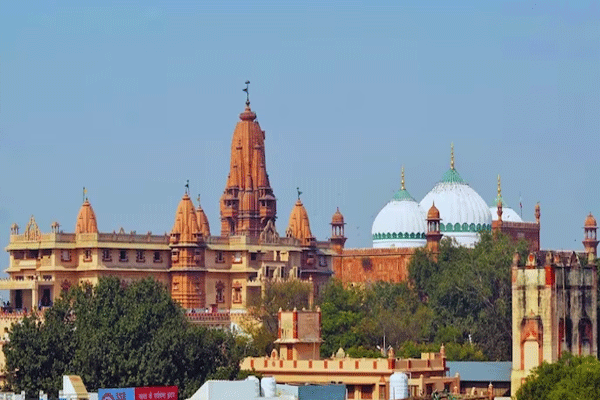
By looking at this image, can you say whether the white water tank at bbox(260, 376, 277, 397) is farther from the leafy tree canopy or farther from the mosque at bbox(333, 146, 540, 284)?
the mosque at bbox(333, 146, 540, 284)

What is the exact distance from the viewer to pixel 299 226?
4879 inches

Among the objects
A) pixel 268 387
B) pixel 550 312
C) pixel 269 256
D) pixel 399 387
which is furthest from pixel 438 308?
pixel 268 387

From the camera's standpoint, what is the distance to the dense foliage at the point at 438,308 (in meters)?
103

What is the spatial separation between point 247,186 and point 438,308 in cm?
1518

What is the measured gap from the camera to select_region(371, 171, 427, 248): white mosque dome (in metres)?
134

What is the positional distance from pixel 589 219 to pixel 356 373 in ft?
190

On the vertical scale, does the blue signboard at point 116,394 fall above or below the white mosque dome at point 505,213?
below

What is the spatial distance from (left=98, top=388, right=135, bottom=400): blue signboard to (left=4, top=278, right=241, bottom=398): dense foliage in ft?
72.8

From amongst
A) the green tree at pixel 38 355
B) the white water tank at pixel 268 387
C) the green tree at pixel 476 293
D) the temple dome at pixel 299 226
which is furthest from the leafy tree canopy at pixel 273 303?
the white water tank at pixel 268 387

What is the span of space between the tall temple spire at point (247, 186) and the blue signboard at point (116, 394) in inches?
2562

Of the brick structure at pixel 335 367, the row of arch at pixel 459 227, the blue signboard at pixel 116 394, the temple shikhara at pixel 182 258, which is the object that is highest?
the row of arch at pixel 459 227

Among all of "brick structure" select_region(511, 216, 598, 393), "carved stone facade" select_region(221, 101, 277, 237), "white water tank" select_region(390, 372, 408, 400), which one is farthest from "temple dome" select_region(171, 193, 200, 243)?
"white water tank" select_region(390, 372, 408, 400)

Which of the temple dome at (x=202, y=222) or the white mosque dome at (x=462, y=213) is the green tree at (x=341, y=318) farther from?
the white mosque dome at (x=462, y=213)

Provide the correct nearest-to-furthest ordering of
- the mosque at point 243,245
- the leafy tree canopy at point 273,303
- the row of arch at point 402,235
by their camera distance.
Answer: the leafy tree canopy at point 273,303, the mosque at point 243,245, the row of arch at point 402,235
